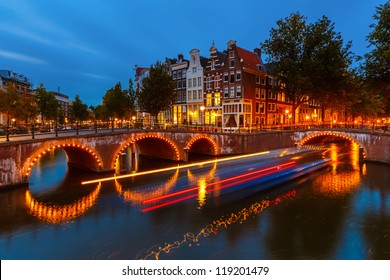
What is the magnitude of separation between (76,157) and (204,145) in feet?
58.4

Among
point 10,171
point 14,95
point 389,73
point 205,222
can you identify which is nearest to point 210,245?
point 205,222

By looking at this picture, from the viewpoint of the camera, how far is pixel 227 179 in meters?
26.6

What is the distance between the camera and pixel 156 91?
147 ft

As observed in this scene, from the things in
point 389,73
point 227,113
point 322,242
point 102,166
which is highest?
point 389,73

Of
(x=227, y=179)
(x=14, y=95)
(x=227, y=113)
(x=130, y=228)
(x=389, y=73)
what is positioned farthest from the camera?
(x=227, y=113)

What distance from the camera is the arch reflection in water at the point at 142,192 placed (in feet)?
69.0

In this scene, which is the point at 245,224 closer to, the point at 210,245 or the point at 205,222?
Answer: the point at 205,222

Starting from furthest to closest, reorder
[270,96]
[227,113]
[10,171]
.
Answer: [270,96], [227,113], [10,171]

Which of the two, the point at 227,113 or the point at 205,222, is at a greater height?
the point at 227,113

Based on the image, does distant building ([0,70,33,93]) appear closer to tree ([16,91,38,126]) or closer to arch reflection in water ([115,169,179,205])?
tree ([16,91,38,126])

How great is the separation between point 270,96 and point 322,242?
159 ft

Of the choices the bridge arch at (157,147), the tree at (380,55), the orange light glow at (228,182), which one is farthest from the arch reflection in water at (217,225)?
the tree at (380,55)

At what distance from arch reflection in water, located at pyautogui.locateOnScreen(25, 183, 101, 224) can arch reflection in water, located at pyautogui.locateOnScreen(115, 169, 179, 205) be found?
7.75ft
